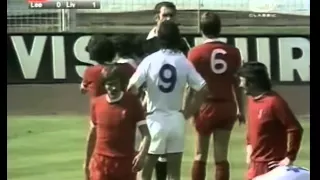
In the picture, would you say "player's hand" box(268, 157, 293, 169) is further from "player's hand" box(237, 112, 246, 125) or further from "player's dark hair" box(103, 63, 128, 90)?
"player's dark hair" box(103, 63, 128, 90)

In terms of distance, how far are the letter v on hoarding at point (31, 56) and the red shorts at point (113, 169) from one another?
1.51ft

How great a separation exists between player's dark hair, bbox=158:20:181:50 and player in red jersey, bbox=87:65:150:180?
0.66 feet

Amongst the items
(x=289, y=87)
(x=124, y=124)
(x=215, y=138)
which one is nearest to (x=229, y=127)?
(x=215, y=138)

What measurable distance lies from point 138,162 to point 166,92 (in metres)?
0.26

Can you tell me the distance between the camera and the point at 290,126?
2863 mm

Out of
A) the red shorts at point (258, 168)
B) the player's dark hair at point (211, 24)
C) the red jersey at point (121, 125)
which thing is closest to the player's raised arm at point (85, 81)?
Result: the red jersey at point (121, 125)

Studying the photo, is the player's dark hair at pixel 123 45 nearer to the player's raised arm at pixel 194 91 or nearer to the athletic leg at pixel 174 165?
the player's raised arm at pixel 194 91

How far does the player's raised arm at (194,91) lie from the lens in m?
3.06

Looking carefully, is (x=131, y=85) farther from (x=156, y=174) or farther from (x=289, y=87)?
(x=289, y=87)

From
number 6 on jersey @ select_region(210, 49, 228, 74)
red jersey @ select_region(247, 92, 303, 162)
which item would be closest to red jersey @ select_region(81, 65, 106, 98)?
number 6 on jersey @ select_region(210, 49, 228, 74)

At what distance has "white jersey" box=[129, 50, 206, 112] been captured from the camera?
3012 millimetres

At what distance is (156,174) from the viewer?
3094 millimetres

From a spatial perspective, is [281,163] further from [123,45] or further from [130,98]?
[123,45]

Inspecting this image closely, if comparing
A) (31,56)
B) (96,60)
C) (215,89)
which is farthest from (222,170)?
(31,56)
